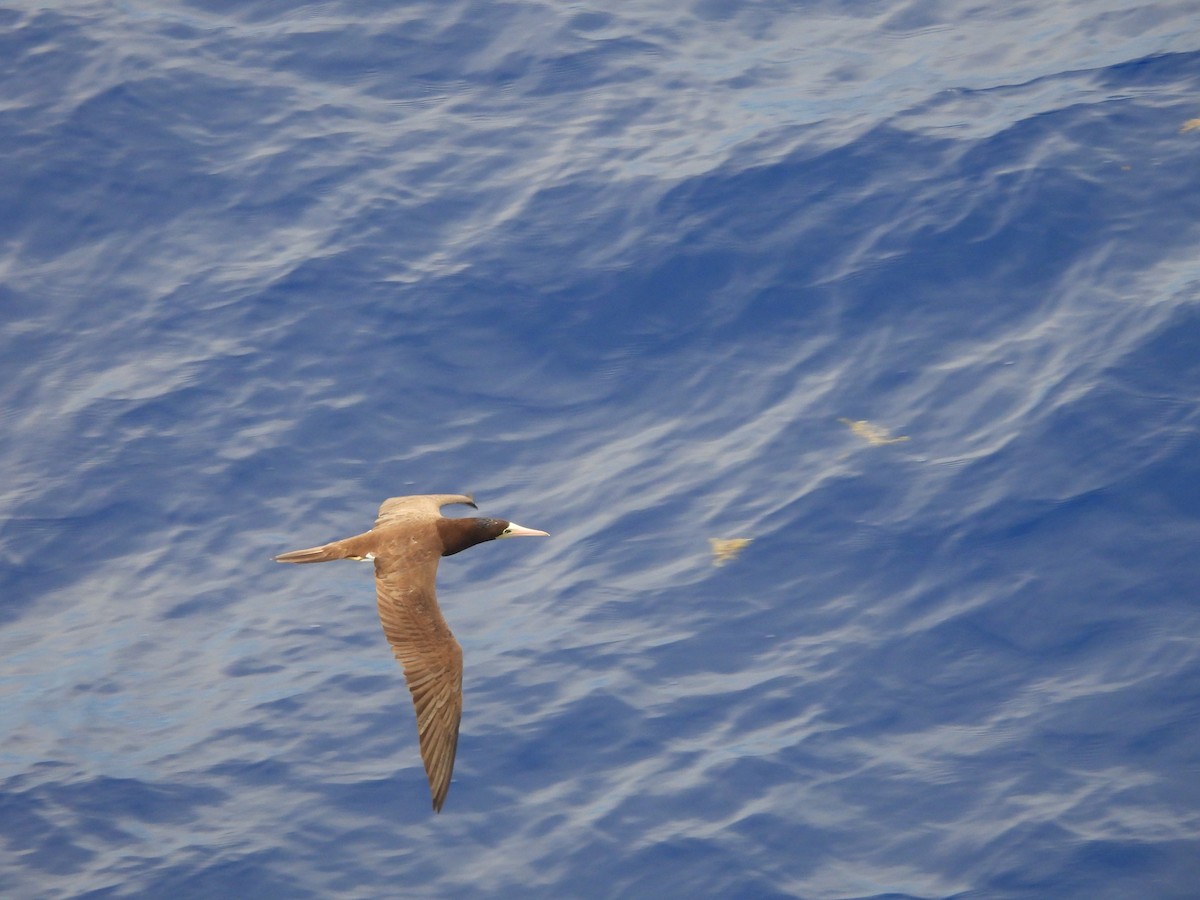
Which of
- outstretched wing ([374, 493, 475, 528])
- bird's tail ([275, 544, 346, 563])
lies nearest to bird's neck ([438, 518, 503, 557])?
outstretched wing ([374, 493, 475, 528])

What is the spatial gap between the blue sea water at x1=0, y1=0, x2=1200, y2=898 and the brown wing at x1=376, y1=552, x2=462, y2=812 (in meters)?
1.08

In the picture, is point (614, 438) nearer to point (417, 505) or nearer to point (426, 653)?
point (417, 505)

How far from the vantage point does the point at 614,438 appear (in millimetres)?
12875

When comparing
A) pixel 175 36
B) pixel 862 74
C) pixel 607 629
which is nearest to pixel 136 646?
pixel 607 629

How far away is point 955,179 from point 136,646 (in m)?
8.69

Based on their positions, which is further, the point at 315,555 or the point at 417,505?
the point at 417,505

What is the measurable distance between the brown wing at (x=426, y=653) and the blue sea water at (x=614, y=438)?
1.08 m

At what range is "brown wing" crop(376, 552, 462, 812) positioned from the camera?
30.8 feet

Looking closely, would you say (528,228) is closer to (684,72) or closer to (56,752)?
(684,72)

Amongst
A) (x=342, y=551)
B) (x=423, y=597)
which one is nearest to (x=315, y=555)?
(x=342, y=551)

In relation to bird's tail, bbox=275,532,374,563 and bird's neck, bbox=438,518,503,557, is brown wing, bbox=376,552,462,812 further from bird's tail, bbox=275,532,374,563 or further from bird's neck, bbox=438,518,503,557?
bird's neck, bbox=438,518,503,557

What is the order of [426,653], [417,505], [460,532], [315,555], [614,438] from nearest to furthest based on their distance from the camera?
[426,653] → [315,555] → [460,532] → [417,505] → [614,438]

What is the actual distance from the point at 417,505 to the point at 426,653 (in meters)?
1.93

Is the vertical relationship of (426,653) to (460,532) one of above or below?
below
